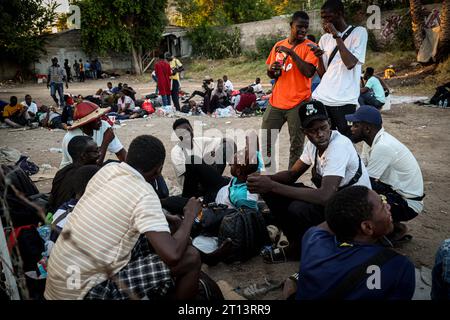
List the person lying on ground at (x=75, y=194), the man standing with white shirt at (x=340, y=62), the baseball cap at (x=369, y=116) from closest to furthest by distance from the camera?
the person lying on ground at (x=75, y=194) → the baseball cap at (x=369, y=116) → the man standing with white shirt at (x=340, y=62)

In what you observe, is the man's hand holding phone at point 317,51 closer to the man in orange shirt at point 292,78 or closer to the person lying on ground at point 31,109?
the man in orange shirt at point 292,78

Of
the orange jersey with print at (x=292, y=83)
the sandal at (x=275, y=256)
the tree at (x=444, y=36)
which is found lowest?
the sandal at (x=275, y=256)

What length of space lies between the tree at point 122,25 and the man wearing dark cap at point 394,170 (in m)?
24.2

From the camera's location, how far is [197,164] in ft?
13.3

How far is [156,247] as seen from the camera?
6.11ft

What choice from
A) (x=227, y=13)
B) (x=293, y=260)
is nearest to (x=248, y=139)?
(x=293, y=260)

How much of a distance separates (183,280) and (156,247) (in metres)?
0.40

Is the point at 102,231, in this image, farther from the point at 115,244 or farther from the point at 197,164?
the point at 197,164

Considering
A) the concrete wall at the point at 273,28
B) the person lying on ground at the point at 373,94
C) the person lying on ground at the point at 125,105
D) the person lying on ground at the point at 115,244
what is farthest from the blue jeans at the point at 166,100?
the concrete wall at the point at 273,28

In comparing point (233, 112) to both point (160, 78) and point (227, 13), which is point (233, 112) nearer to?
point (160, 78)

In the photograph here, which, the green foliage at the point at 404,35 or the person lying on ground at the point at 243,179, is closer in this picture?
the person lying on ground at the point at 243,179

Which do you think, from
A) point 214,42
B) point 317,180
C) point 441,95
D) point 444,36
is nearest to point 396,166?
point 317,180

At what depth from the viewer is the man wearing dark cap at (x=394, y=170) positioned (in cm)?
312

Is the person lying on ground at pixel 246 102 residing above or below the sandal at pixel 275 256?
above
